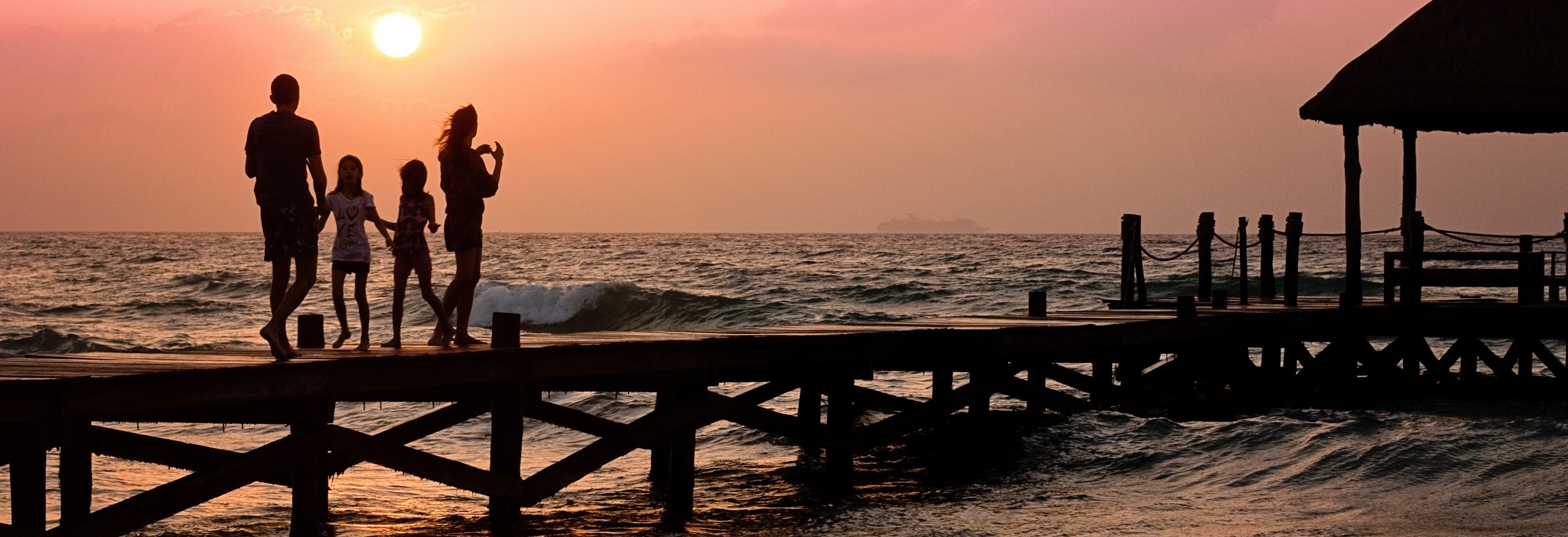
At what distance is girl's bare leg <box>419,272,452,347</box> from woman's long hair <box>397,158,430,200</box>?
0.50m

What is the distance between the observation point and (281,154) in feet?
24.4

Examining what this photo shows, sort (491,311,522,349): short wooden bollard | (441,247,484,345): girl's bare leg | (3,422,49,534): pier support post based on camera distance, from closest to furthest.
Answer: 1. (3,422,49,534): pier support post
2. (491,311,522,349): short wooden bollard
3. (441,247,484,345): girl's bare leg

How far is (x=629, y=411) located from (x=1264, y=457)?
26.1ft

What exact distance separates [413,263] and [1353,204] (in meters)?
12.0

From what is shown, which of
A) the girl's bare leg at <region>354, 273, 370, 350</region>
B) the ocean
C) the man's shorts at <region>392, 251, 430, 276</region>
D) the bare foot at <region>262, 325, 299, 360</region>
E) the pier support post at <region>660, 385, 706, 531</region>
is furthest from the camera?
the pier support post at <region>660, 385, 706, 531</region>

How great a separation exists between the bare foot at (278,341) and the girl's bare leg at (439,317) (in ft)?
3.96

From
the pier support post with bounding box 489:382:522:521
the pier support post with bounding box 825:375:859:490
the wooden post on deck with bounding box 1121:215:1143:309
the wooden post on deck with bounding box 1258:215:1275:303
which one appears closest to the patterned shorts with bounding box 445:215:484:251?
the pier support post with bounding box 489:382:522:521

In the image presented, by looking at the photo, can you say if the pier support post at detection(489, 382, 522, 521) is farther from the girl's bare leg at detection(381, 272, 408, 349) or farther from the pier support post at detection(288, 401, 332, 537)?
the pier support post at detection(288, 401, 332, 537)

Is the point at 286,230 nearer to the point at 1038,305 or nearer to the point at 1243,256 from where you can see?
the point at 1038,305

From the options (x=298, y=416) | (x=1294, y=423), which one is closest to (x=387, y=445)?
(x=298, y=416)

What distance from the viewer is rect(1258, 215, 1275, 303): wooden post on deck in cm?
1695

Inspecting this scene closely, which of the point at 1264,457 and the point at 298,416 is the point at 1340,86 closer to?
the point at 1264,457

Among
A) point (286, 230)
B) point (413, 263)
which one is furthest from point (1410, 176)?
point (286, 230)

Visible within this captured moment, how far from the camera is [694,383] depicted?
32.8 feet
